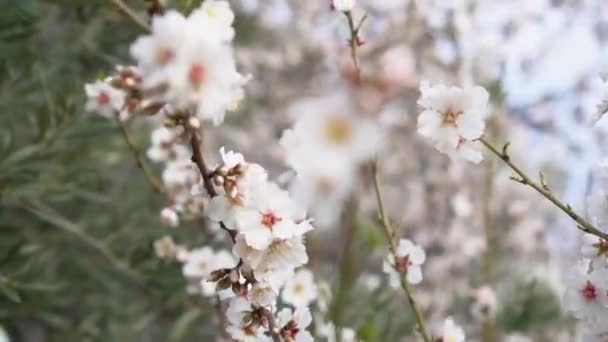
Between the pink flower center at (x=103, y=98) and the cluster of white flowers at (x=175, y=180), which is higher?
the cluster of white flowers at (x=175, y=180)

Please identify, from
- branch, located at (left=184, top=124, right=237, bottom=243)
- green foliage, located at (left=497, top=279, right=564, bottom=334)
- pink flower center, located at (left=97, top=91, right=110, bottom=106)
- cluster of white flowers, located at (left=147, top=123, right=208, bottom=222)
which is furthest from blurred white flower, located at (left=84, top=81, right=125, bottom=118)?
green foliage, located at (left=497, top=279, right=564, bottom=334)

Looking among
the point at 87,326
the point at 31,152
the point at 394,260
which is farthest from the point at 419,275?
the point at 87,326

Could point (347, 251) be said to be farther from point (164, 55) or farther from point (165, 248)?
point (165, 248)

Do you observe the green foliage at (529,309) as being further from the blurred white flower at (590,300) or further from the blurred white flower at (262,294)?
the blurred white flower at (262,294)

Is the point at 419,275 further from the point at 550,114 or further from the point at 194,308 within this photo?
the point at 550,114

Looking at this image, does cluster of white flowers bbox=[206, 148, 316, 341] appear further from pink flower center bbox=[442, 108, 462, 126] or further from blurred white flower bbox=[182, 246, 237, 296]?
blurred white flower bbox=[182, 246, 237, 296]

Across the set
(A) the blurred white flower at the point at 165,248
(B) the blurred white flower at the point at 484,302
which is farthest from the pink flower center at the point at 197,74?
(B) the blurred white flower at the point at 484,302
